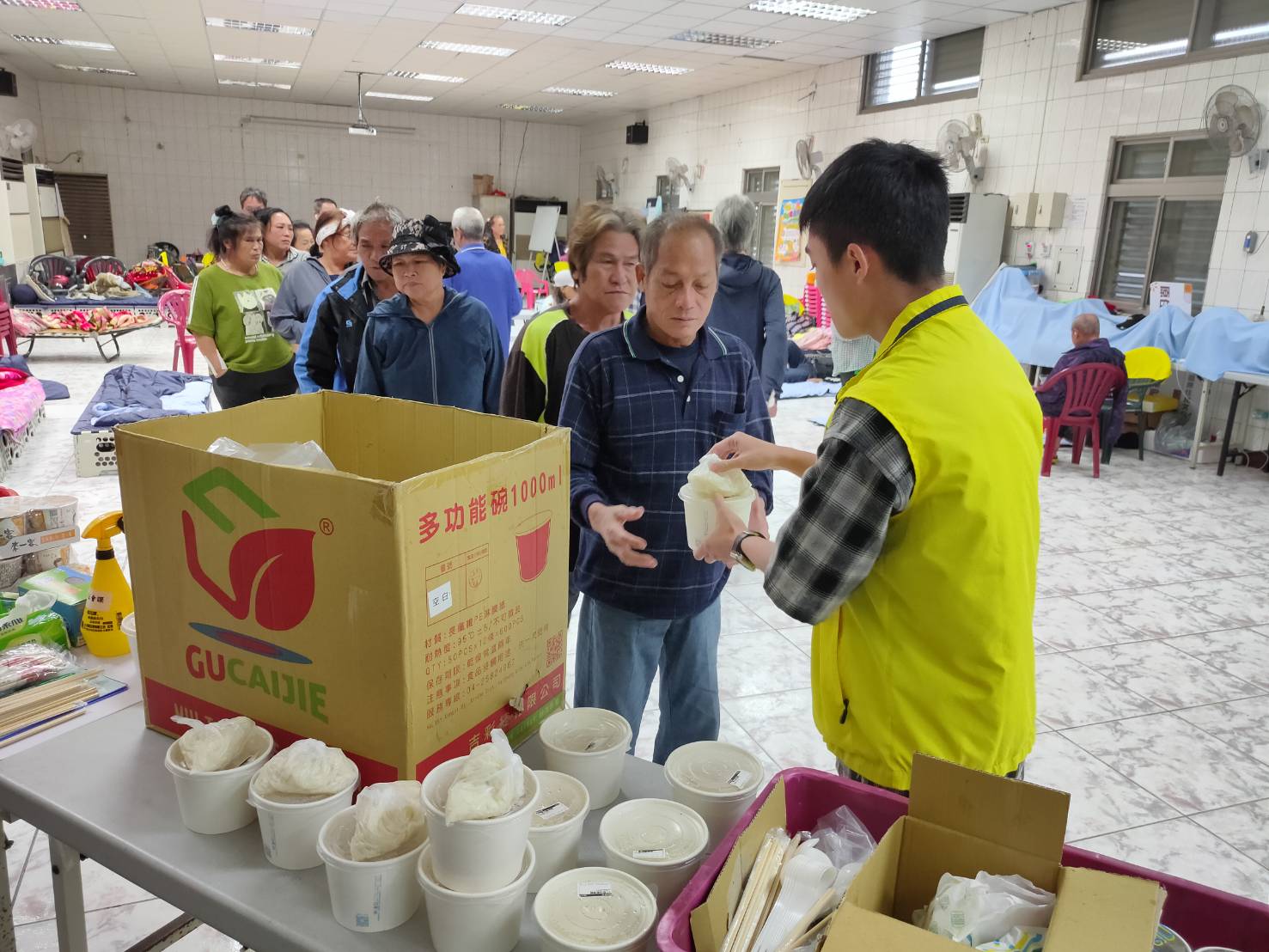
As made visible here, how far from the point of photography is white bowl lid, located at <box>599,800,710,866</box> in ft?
3.35

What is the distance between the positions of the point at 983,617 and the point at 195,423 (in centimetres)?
123

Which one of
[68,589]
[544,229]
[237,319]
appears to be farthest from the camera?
[544,229]

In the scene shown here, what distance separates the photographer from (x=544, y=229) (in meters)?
16.8

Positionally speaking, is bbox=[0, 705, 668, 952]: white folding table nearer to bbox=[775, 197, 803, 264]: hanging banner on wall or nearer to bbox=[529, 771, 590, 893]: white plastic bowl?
bbox=[529, 771, 590, 893]: white plastic bowl

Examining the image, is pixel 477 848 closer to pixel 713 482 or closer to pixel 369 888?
pixel 369 888

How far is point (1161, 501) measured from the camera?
579cm

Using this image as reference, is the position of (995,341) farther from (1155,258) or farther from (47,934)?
(1155,258)

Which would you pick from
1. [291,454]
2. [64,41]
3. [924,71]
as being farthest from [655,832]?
[64,41]

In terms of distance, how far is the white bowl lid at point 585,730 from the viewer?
121 cm

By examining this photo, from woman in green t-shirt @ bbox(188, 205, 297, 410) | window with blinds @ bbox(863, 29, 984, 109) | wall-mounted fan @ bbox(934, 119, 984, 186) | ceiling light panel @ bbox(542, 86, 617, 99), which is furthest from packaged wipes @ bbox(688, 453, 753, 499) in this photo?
ceiling light panel @ bbox(542, 86, 617, 99)

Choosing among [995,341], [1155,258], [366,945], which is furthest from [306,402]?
[1155,258]

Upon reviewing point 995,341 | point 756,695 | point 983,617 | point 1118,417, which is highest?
point 995,341

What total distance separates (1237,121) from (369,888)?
25.6 ft

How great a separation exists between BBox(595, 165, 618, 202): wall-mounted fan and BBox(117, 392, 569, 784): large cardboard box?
16346 millimetres
